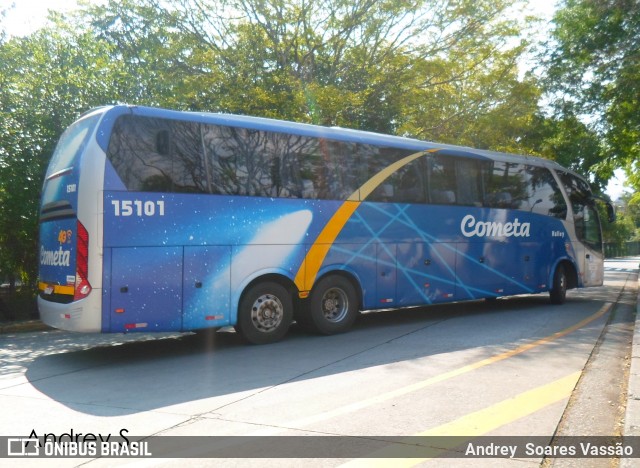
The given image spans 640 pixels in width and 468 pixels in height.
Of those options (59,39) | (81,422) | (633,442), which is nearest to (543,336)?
(633,442)

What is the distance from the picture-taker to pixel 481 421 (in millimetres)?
5840

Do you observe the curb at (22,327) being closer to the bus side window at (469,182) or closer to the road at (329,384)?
the road at (329,384)

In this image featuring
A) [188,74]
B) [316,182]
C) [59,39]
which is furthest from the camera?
[188,74]

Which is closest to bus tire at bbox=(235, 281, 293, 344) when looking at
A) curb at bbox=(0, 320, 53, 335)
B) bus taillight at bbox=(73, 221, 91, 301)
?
bus taillight at bbox=(73, 221, 91, 301)

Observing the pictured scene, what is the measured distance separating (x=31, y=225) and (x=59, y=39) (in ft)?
13.4

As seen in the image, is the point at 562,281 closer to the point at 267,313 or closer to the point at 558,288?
the point at 558,288

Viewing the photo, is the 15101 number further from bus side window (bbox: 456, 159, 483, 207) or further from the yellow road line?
bus side window (bbox: 456, 159, 483, 207)

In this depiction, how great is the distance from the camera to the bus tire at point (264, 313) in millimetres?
10164

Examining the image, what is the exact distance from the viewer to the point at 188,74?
66.5 ft

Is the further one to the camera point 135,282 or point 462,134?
point 462,134

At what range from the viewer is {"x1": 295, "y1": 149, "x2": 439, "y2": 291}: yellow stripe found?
10898mm

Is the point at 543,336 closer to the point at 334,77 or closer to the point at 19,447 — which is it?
the point at 19,447

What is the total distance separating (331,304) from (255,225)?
214cm

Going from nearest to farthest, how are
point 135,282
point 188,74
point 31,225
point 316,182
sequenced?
point 135,282 → point 316,182 → point 31,225 → point 188,74
